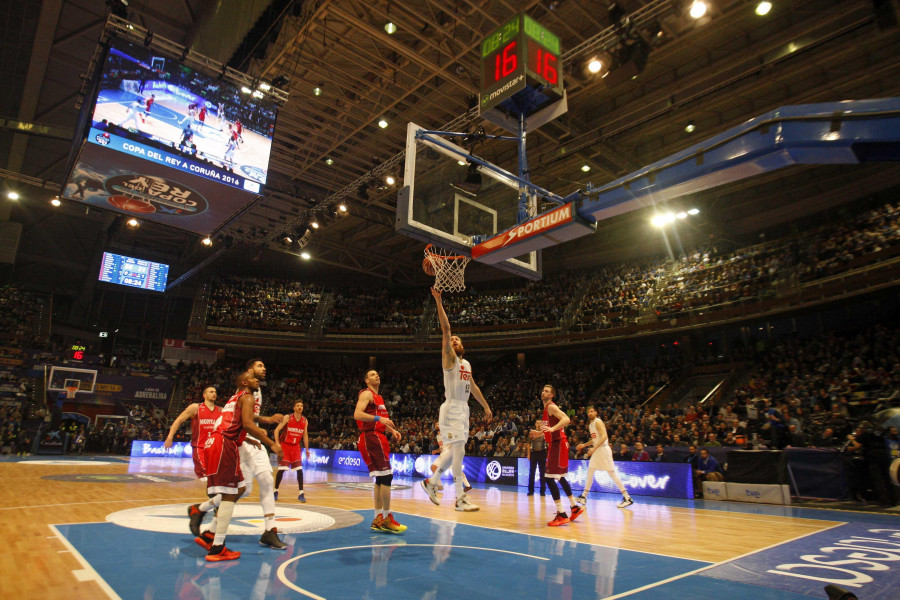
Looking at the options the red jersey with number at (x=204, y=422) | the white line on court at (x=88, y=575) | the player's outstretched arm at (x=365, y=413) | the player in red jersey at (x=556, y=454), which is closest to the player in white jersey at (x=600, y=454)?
the player in red jersey at (x=556, y=454)

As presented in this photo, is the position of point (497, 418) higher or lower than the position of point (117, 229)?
lower

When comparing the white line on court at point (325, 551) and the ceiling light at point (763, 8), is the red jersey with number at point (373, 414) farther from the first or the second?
the ceiling light at point (763, 8)

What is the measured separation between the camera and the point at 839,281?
16.9m

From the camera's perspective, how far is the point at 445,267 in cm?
910

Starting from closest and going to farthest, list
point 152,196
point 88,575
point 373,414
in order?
point 88,575 → point 373,414 → point 152,196

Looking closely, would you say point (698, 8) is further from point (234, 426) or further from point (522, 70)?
point (234, 426)

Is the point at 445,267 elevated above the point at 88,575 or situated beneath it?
elevated above

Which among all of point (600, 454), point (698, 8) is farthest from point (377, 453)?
point (698, 8)

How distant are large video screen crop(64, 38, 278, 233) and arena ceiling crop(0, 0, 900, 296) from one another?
9.29ft

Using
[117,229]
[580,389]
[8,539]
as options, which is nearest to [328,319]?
[117,229]

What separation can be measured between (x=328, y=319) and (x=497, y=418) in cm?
1425

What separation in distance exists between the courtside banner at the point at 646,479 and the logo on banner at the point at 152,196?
12860 millimetres

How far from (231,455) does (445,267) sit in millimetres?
5027

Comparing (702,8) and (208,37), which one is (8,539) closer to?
(702,8)
